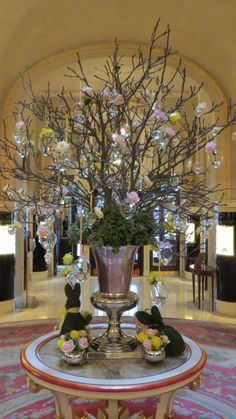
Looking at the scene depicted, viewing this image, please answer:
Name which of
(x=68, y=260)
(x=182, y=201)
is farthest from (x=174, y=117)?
(x=68, y=260)

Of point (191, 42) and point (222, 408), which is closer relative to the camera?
point (222, 408)

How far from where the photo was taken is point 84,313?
3.10m

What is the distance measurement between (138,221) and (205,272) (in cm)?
554

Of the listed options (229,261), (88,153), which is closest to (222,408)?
(88,153)

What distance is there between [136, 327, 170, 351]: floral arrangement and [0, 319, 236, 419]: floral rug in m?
0.77

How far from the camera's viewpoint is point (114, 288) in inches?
113

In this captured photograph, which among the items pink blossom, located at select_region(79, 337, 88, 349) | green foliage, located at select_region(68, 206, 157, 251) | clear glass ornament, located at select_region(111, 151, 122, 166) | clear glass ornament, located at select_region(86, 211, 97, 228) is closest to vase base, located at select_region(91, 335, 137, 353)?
pink blossom, located at select_region(79, 337, 88, 349)

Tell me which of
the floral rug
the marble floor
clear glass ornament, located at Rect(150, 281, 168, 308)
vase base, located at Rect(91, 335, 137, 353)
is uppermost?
clear glass ornament, located at Rect(150, 281, 168, 308)

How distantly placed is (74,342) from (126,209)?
95cm

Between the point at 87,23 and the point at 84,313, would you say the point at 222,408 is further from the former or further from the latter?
the point at 87,23

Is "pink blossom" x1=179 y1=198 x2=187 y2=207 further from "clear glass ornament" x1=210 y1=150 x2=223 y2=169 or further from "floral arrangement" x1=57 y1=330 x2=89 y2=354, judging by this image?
"floral arrangement" x1=57 y1=330 x2=89 y2=354

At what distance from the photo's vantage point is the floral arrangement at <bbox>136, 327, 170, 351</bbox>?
2688 millimetres

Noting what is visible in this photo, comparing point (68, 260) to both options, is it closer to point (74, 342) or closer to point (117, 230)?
point (117, 230)

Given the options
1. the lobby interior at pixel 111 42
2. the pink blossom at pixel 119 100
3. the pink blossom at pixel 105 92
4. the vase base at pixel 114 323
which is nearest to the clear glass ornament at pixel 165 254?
the vase base at pixel 114 323
